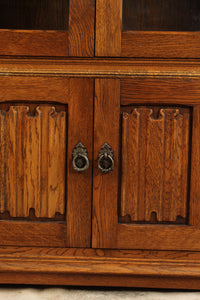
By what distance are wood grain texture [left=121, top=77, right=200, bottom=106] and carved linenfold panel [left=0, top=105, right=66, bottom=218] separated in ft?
0.45

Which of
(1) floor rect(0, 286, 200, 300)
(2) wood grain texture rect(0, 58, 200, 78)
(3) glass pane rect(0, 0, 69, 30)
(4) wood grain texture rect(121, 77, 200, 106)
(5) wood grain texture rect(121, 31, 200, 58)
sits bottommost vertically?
(1) floor rect(0, 286, 200, 300)

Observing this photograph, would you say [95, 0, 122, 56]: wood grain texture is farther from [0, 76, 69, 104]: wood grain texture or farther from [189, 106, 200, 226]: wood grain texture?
[189, 106, 200, 226]: wood grain texture

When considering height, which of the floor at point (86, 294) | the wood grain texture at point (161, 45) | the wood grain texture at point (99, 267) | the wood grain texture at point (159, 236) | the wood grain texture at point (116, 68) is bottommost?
the floor at point (86, 294)

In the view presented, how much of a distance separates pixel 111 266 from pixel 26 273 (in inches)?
6.9

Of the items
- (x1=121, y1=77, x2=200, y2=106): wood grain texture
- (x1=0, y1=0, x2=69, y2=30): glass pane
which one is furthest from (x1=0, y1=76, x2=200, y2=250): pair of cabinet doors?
(x1=0, y1=0, x2=69, y2=30): glass pane

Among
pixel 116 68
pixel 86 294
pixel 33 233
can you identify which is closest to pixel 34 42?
pixel 116 68

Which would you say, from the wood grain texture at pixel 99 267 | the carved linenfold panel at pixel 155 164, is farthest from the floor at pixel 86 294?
the carved linenfold panel at pixel 155 164

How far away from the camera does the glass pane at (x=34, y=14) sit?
64cm

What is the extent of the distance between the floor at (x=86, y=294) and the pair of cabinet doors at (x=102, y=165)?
0.09 metres

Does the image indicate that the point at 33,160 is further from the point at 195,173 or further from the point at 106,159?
the point at 195,173

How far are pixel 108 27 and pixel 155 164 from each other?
285 mm

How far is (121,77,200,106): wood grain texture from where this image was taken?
606 millimetres

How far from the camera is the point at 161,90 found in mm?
→ 608

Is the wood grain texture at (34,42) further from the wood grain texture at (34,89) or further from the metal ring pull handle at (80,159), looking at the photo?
the metal ring pull handle at (80,159)
